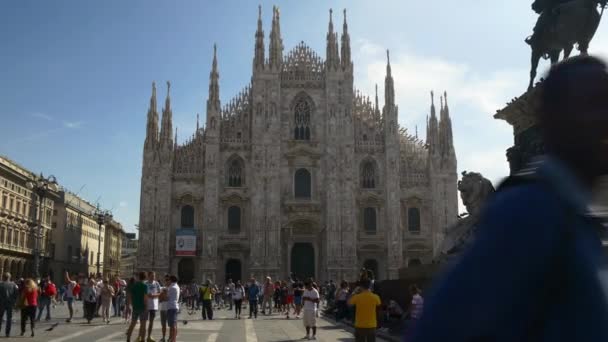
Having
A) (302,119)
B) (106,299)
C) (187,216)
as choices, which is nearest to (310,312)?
(106,299)

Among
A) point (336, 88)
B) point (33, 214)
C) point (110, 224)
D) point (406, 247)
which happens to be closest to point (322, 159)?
point (336, 88)

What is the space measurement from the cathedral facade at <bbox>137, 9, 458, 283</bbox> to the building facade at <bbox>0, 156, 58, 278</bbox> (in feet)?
32.1

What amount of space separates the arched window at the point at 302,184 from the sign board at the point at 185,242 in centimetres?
761

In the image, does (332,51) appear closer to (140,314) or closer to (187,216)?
(187,216)

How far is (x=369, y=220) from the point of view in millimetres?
41594

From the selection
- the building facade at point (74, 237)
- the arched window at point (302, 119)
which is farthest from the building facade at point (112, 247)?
the arched window at point (302, 119)

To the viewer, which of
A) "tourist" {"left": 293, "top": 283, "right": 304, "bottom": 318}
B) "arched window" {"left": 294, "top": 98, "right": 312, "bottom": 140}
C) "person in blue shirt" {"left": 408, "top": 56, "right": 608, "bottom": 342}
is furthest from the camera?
"arched window" {"left": 294, "top": 98, "right": 312, "bottom": 140}

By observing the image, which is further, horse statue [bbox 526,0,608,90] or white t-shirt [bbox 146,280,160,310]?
white t-shirt [bbox 146,280,160,310]

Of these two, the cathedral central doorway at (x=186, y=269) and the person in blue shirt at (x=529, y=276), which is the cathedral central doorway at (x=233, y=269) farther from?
the person in blue shirt at (x=529, y=276)

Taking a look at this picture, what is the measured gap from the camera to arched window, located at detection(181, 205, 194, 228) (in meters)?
40.4

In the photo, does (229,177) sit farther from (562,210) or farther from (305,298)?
(562,210)

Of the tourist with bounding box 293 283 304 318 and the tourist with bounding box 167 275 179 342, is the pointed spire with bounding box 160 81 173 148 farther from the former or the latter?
the tourist with bounding box 167 275 179 342

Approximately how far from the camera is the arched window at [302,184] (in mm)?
41438

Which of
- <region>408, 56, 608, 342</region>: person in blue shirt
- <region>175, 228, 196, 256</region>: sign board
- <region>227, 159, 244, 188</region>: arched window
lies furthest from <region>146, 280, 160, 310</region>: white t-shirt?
<region>227, 159, 244, 188</region>: arched window
